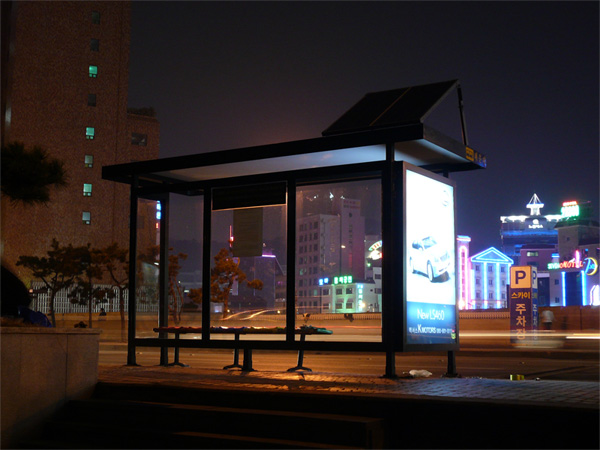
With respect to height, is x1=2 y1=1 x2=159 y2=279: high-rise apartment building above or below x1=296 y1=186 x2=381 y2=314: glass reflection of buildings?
above

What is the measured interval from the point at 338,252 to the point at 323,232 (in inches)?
17.3

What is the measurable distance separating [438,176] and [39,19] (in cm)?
6654

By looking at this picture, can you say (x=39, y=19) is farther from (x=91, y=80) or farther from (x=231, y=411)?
(x=231, y=411)

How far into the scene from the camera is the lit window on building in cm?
7600

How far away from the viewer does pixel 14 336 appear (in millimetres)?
8680

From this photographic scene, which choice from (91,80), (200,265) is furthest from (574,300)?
A: (200,265)

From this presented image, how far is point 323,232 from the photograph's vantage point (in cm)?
1222

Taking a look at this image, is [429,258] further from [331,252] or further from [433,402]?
[433,402]

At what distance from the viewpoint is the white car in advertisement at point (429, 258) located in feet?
33.9

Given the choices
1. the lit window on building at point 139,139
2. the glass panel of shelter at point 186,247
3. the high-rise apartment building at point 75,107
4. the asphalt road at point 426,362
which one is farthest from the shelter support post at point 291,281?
the lit window on building at point 139,139

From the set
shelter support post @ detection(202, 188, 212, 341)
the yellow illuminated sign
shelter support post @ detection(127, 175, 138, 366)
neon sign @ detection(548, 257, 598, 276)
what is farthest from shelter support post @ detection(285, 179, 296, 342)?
neon sign @ detection(548, 257, 598, 276)

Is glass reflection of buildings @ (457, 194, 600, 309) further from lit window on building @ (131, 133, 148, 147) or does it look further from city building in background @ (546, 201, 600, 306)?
lit window on building @ (131, 133, 148, 147)

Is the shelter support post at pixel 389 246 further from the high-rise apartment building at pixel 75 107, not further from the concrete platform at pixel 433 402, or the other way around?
the high-rise apartment building at pixel 75 107

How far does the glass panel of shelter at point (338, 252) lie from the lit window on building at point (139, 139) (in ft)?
217
